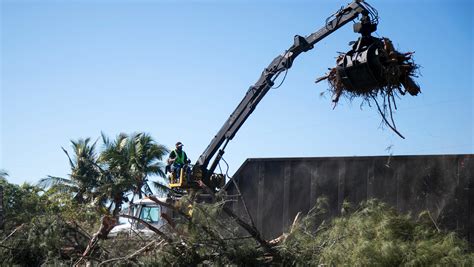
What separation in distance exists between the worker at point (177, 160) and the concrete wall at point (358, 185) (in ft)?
5.10

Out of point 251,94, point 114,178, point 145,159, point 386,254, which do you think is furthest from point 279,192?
point 145,159

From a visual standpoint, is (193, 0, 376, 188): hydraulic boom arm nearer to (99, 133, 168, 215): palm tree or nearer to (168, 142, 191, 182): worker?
(168, 142, 191, 182): worker

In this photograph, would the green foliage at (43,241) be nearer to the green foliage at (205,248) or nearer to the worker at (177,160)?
the green foliage at (205,248)

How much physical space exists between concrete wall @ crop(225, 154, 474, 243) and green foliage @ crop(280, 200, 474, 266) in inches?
19.6

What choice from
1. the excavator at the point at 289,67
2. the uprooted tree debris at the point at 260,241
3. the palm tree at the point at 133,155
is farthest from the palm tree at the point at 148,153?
the uprooted tree debris at the point at 260,241

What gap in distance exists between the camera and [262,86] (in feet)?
42.0

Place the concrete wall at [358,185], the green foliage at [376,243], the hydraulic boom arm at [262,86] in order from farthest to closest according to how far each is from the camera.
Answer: the hydraulic boom arm at [262,86] → the concrete wall at [358,185] → the green foliage at [376,243]

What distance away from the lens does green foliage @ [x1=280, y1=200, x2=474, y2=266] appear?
7.01 meters

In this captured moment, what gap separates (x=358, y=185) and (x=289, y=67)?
11.0 feet

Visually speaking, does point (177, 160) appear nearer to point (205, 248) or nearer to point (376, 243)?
point (205, 248)

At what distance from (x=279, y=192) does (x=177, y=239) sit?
348 centimetres

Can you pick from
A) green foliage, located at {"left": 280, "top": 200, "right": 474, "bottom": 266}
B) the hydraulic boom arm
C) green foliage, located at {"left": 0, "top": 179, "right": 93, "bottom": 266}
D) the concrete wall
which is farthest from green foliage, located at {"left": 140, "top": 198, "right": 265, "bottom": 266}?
the hydraulic boom arm

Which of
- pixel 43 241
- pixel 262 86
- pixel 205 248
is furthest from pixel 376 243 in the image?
pixel 262 86

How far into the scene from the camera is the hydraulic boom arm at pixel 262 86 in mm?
11266
